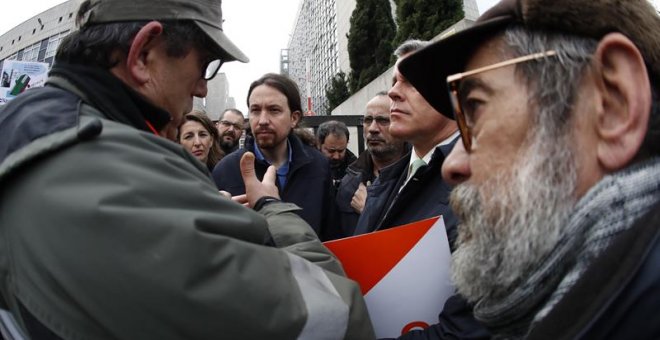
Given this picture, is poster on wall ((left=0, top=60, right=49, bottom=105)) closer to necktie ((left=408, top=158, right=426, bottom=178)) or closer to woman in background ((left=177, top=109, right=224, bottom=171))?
woman in background ((left=177, top=109, right=224, bottom=171))

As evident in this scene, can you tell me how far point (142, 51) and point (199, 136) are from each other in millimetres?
2686

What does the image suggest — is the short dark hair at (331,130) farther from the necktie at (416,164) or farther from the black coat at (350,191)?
the necktie at (416,164)

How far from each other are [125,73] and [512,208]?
4.00 ft

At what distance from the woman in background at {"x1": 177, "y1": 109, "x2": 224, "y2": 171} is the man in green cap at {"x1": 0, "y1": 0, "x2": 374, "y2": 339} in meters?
2.84

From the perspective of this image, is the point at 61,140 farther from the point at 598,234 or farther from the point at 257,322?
the point at 598,234

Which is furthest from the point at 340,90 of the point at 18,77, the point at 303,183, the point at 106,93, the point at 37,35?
the point at 106,93

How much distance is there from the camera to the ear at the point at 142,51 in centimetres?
146

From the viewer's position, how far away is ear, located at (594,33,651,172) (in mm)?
913

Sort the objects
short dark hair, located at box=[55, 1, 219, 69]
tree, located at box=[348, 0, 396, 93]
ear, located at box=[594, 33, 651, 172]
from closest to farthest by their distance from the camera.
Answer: ear, located at box=[594, 33, 651, 172] < short dark hair, located at box=[55, 1, 219, 69] < tree, located at box=[348, 0, 396, 93]

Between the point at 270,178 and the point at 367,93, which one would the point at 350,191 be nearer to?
the point at 270,178

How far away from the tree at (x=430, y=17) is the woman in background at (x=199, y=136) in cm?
1288

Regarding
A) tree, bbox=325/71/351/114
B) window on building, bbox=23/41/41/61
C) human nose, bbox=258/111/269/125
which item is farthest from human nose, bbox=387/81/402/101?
window on building, bbox=23/41/41/61

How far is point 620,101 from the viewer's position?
947mm

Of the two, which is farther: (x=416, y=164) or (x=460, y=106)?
(x=416, y=164)
